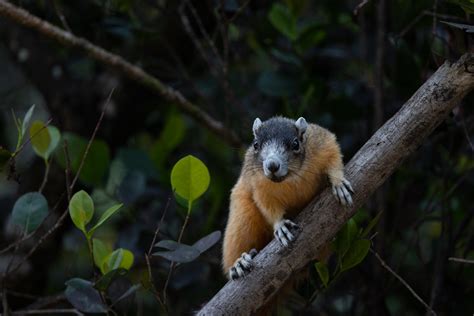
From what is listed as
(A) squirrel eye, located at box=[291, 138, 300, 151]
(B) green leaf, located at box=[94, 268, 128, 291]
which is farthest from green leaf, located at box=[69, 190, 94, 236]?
(A) squirrel eye, located at box=[291, 138, 300, 151]

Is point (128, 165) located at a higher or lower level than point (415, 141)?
lower

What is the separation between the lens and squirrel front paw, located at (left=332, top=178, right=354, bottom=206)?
3.32 metres

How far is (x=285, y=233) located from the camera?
338 centimetres

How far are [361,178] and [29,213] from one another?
154 cm

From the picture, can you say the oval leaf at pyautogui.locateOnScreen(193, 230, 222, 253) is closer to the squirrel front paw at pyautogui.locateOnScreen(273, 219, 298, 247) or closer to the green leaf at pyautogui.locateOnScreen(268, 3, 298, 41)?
the squirrel front paw at pyautogui.locateOnScreen(273, 219, 298, 247)

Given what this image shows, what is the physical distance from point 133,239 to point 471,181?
209 cm

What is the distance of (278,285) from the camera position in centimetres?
336

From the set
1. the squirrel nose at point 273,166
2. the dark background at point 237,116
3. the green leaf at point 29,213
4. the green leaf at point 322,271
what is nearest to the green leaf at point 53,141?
the green leaf at point 29,213

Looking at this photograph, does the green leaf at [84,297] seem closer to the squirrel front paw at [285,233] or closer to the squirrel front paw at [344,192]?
the squirrel front paw at [285,233]

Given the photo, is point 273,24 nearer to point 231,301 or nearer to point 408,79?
point 408,79

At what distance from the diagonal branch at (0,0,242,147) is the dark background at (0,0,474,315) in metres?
0.11

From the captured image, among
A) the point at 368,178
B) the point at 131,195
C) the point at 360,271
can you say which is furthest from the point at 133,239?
the point at 368,178

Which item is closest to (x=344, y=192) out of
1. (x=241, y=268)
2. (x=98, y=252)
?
(x=241, y=268)

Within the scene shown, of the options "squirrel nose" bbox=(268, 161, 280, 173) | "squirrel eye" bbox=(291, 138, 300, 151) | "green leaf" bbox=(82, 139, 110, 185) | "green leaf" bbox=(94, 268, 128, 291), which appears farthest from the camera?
"green leaf" bbox=(82, 139, 110, 185)
